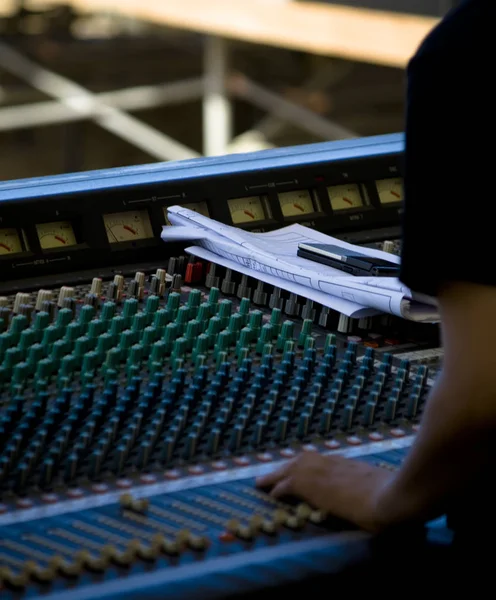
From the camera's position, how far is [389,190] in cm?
246

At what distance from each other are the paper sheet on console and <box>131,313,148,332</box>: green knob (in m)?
0.26

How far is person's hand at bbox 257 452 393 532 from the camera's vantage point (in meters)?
1.35

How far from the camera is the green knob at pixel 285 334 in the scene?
5.90 ft

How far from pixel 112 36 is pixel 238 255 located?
32.2ft

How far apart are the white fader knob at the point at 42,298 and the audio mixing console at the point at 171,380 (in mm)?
18

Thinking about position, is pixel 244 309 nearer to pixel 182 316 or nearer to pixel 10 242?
pixel 182 316

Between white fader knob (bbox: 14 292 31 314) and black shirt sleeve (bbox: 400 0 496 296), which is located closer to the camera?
black shirt sleeve (bbox: 400 0 496 296)

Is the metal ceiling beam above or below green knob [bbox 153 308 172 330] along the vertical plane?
above

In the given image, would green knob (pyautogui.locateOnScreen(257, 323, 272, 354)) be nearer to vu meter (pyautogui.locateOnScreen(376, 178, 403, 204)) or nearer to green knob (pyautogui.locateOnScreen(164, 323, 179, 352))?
green knob (pyautogui.locateOnScreen(164, 323, 179, 352))

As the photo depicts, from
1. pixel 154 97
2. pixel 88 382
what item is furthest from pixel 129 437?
pixel 154 97

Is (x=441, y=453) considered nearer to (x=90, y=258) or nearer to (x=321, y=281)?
(x=321, y=281)

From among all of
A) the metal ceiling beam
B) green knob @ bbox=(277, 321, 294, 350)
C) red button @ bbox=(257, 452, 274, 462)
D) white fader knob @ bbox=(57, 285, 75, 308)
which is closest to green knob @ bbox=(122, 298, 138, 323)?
white fader knob @ bbox=(57, 285, 75, 308)

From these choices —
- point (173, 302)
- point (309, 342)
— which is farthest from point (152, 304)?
point (309, 342)

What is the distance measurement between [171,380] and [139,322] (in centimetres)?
22
